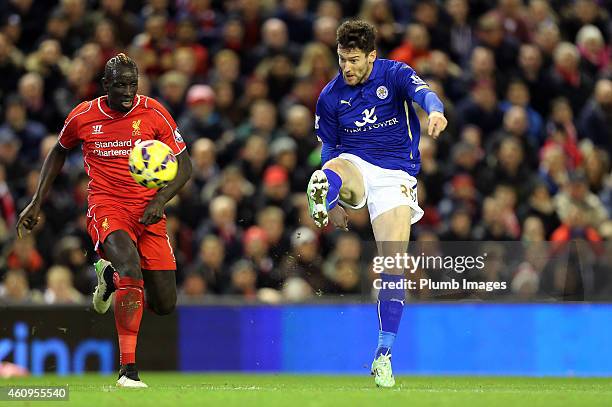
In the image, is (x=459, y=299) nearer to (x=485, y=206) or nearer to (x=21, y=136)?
(x=485, y=206)

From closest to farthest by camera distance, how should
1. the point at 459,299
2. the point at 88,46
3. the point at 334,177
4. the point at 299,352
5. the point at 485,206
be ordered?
the point at 334,177
the point at 459,299
the point at 299,352
the point at 485,206
the point at 88,46

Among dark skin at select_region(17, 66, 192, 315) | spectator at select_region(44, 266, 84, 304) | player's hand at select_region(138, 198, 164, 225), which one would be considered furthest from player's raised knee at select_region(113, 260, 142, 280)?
spectator at select_region(44, 266, 84, 304)

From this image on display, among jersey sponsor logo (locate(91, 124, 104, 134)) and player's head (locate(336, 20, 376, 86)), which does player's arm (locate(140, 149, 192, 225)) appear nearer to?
jersey sponsor logo (locate(91, 124, 104, 134))

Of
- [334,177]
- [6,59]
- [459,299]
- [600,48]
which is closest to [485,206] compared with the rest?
[459,299]

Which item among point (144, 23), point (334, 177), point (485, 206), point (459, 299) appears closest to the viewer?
point (334, 177)

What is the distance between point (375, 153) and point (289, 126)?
5.27m

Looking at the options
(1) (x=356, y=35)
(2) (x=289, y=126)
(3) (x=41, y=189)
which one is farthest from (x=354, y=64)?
(2) (x=289, y=126)

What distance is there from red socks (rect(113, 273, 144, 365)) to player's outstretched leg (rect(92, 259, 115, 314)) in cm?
78

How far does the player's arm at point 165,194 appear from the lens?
10.5 metres

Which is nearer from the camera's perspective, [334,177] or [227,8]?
[334,177]

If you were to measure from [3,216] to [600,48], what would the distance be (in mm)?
7850

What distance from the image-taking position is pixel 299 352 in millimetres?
13750

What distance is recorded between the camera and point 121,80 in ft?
34.2

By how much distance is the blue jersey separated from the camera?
10680mm
